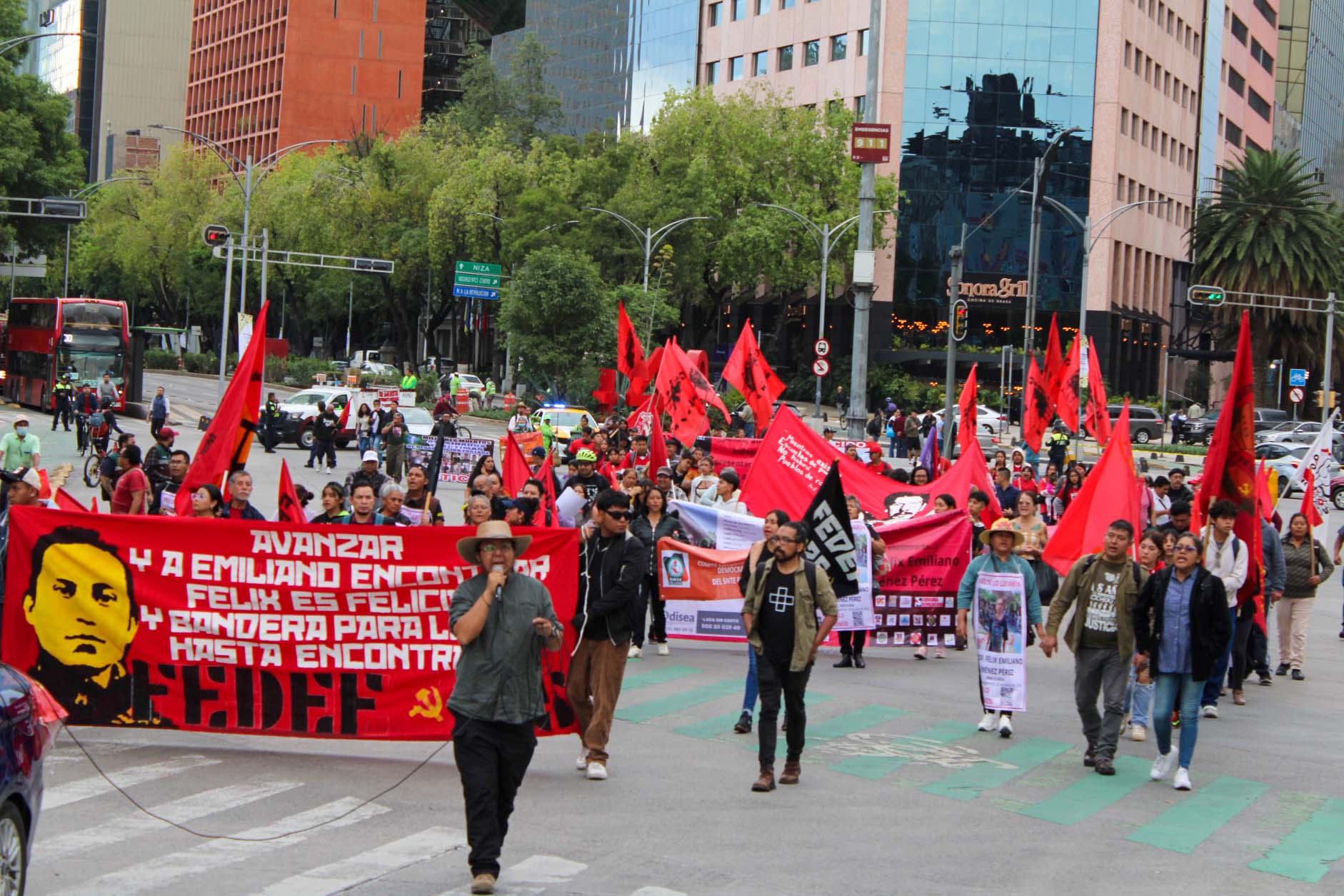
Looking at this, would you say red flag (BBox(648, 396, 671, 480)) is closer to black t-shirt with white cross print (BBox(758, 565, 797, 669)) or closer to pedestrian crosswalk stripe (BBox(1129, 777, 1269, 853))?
black t-shirt with white cross print (BBox(758, 565, 797, 669))

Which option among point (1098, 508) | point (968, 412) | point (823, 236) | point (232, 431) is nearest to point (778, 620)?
point (232, 431)

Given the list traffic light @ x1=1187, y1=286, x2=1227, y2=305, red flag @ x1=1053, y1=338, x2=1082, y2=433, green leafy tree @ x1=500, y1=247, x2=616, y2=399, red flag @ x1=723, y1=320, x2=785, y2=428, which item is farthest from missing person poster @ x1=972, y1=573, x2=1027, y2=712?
green leafy tree @ x1=500, y1=247, x2=616, y2=399

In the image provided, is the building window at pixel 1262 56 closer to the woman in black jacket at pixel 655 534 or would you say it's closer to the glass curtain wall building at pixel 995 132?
the glass curtain wall building at pixel 995 132

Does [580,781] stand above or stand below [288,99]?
below

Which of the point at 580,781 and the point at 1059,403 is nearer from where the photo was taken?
the point at 580,781

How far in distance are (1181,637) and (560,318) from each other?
4559 centimetres

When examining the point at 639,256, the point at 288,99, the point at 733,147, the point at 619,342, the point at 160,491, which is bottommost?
the point at 160,491

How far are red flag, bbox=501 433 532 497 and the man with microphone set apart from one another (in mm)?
8177

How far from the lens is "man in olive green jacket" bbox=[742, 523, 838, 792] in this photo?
9320 millimetres

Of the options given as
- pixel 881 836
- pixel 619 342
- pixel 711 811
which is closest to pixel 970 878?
pixel 881 836

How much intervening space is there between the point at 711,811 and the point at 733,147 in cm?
5938

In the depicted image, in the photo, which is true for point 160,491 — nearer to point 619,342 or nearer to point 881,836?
point 881,836

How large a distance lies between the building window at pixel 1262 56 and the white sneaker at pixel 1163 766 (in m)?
90.4

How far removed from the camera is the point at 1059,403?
3186 cm
